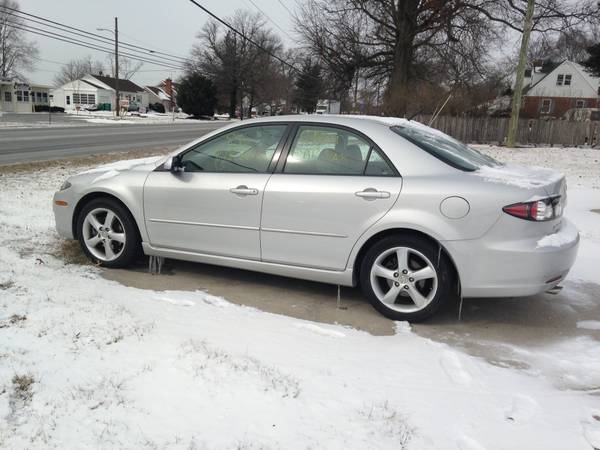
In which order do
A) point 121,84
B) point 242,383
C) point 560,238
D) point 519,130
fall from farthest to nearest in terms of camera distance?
1. point 121,84
2. point 519,130
3. point 560,238
4. point 242,383

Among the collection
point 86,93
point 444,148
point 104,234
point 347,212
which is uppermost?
point 86,93

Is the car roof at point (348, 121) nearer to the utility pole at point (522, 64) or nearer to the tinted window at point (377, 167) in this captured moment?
the tinted window at point (377, 167)

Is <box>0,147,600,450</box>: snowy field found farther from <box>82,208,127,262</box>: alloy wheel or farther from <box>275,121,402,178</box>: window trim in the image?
<box>275,121,402,178</box>: window trim

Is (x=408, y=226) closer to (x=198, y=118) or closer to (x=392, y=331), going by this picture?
(x=392, y=331)

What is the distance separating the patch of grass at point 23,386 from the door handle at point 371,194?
2438 mm

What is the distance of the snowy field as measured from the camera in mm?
2350

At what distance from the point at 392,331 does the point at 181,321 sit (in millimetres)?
1538

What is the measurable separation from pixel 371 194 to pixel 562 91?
64.5m

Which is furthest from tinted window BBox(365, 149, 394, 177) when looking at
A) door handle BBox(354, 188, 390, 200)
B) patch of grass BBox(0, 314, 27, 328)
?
patch of grass BBox(0, 314, 27, 328)

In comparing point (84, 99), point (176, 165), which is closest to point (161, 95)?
point (84, 99)

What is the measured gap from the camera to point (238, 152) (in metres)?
4.52

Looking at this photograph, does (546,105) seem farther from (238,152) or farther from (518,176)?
(238,152)

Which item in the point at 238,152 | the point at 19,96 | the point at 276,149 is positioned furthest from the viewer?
the point at 19,96

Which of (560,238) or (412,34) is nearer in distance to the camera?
(560,238)
